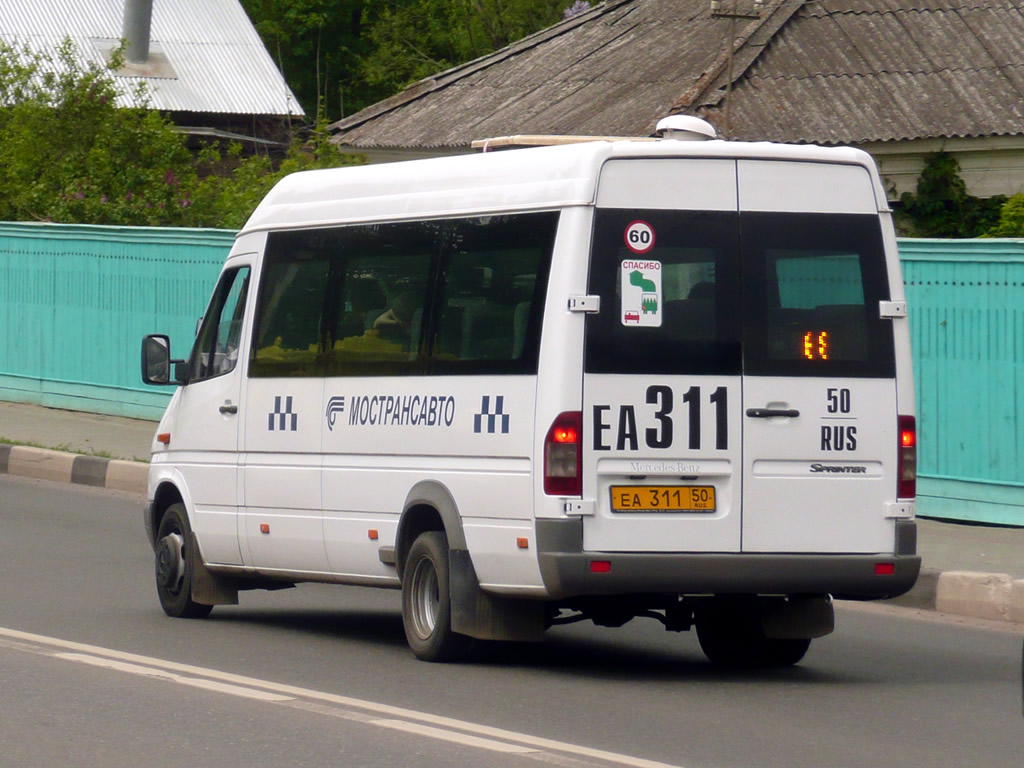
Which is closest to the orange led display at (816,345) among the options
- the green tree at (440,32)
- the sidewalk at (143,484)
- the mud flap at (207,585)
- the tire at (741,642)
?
the tire at (741,642)

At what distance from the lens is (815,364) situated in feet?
25.8

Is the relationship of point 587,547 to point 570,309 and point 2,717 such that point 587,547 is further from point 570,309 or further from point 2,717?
point 2,717

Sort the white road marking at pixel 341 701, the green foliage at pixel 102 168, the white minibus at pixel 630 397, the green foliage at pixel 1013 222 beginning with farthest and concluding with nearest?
the green foliage at pixel 102 168 < the green foliage at pixel 1013 222 < the white minibus at pixel 630 397 < the white road marking at pixel 341 701

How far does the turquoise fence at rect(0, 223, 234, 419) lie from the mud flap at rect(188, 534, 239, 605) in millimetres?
9410

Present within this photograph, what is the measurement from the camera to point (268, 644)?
8805 millimetres

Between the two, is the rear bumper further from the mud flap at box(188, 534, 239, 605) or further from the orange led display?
the mud flap at box(188, 534, 239, 605)

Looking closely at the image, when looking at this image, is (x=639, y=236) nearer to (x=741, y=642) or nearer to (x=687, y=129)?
(x=687, y=129)

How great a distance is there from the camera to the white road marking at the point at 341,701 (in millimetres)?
6242

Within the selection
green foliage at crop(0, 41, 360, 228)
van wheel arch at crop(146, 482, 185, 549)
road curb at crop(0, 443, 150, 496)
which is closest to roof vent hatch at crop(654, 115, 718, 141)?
van wheel arch at crop(146, 482, 185, 549)

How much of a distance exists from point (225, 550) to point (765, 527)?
3.12 metres

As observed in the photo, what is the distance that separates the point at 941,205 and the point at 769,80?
108 inches

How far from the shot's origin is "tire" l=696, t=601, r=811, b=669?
8.43 meters

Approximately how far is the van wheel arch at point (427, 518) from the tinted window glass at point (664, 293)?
960mm

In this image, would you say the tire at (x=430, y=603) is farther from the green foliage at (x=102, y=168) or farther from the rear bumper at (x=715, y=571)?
the green foliage at (x=102, y=168)
